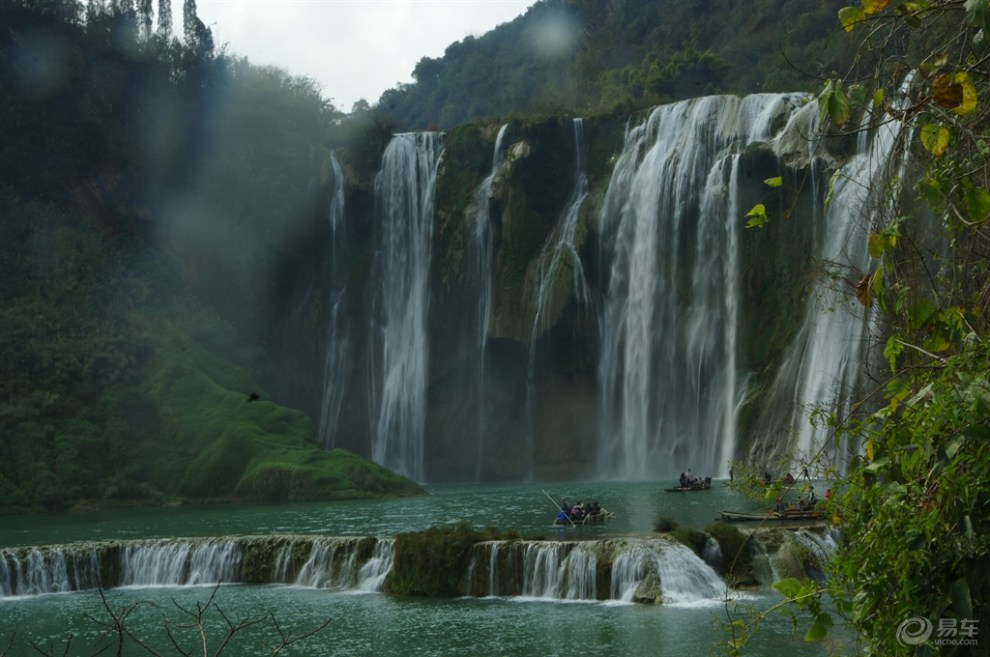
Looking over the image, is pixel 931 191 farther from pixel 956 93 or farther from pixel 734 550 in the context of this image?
pixel 734 550

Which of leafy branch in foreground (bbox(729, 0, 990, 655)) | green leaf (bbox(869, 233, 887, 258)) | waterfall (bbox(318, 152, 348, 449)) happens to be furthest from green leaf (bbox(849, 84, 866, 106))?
waterfall (bbox(318, 152, 348, 449))

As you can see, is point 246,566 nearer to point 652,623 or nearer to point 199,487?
point 652,623

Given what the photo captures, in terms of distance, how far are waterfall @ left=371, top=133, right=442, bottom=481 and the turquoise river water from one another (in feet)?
69.1

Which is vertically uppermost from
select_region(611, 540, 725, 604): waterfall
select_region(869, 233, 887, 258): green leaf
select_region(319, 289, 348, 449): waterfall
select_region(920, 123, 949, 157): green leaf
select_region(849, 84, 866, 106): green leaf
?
select_region(319, 289, 348, 449): waterfall

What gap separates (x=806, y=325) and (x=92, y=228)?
37134 millimetres

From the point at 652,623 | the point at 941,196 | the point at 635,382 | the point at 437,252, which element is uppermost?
the point at 437,252

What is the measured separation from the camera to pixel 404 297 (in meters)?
57.6

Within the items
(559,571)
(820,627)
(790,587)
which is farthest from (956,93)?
(559,571)

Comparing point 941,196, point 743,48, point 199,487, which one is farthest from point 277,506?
point 743,48

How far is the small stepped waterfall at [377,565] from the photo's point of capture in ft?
71.6

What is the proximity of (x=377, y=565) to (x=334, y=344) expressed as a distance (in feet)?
A: 114

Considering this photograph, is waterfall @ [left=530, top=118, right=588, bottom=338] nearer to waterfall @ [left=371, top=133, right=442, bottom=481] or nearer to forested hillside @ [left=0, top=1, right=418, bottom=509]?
waterfall @ [left=371, top=133, right=442, bottom=481]

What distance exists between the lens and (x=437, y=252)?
5700cm

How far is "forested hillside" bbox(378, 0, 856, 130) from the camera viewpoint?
6762 cm
